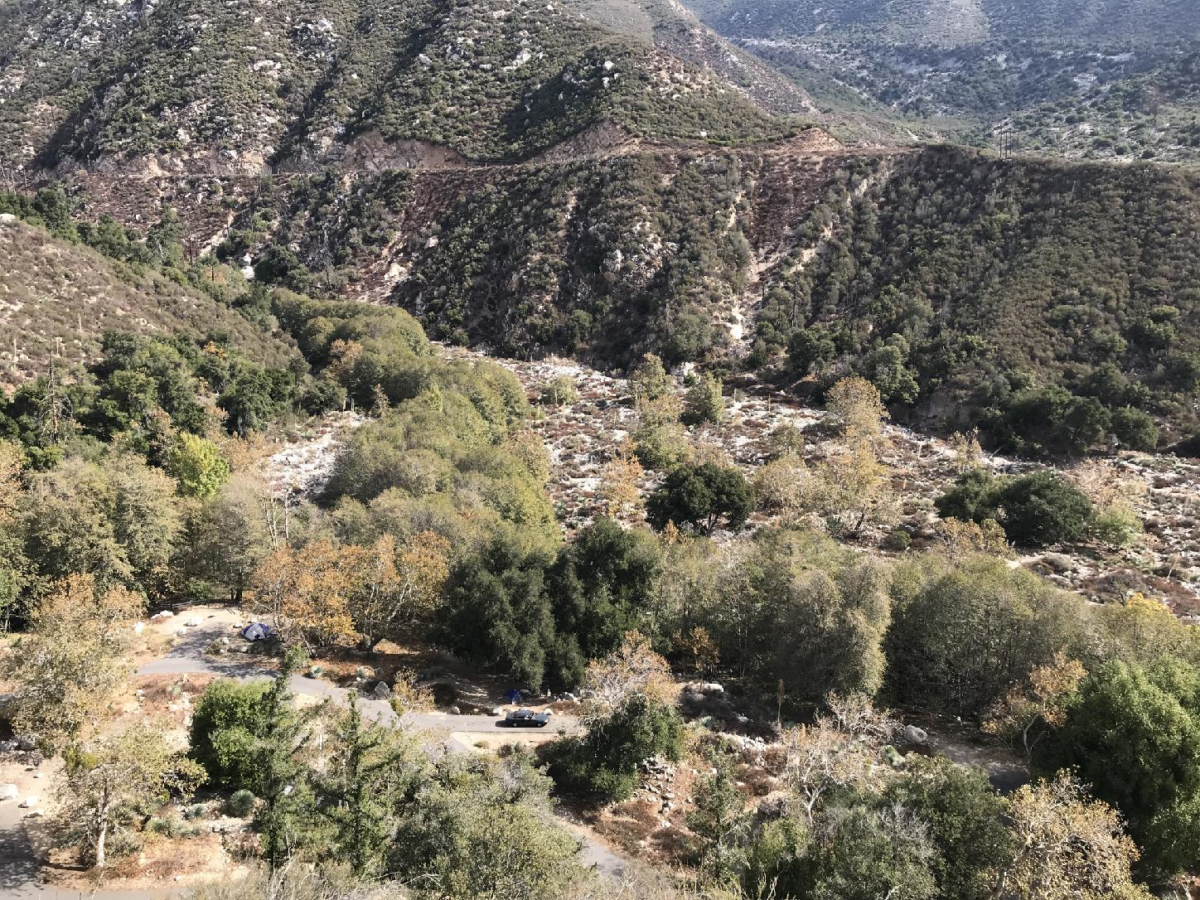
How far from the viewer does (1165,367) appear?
206 ft

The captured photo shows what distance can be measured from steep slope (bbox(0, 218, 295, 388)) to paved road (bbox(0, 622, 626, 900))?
3103 cm

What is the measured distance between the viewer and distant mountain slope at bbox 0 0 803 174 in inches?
4230

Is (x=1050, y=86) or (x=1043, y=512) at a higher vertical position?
(x=1050, y=86)

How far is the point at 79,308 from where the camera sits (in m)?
57.1

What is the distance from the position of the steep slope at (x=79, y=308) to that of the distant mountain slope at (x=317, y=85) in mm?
53298

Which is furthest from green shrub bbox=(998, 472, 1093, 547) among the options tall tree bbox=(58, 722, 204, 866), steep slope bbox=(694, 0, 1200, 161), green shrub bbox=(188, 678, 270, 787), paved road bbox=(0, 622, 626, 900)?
steep slope bbox=(694, 0, 1200, 161)

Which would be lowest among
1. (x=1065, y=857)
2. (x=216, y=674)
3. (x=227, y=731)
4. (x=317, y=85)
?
(x=216, y=674)

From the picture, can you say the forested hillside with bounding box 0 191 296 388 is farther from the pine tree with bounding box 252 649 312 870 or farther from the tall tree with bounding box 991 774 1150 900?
the tall tree with bounding box 991 774 1150 900

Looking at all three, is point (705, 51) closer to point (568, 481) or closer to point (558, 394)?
point (558, 394)

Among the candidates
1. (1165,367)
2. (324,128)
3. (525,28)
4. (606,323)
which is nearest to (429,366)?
(606,323)

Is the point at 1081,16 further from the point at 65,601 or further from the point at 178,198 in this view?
the point at 65,601

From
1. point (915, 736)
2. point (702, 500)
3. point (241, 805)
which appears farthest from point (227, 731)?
point (702, 500)

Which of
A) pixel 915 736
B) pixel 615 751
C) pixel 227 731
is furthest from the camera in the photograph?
pixel 915 736

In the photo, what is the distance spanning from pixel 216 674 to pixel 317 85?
12208cm
